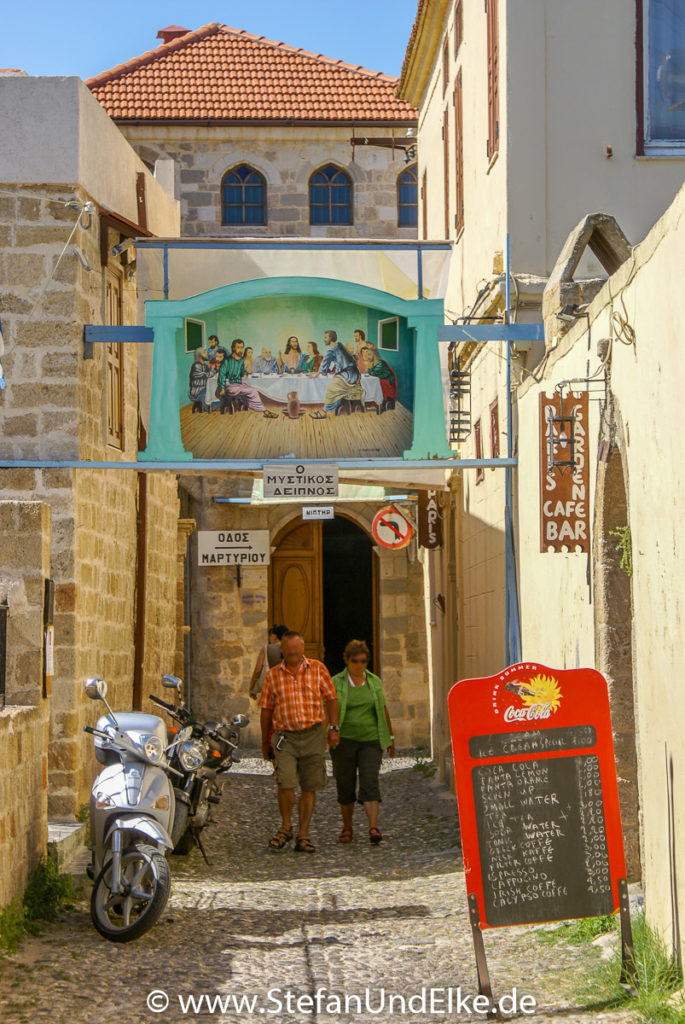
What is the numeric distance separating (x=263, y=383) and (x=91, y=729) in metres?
3.56

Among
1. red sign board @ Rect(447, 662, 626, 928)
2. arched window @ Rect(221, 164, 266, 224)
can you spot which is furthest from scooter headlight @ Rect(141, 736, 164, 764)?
arched window @ Rect(221, 164, 266, 224)

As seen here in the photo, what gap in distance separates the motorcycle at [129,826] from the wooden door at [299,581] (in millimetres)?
13461

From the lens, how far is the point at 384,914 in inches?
344

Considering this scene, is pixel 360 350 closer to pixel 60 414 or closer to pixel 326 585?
pixel 60 414

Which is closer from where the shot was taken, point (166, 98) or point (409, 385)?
point (409, 385)

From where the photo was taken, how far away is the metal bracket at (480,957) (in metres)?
6.29

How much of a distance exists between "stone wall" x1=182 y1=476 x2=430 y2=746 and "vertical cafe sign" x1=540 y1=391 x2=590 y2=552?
1258cm

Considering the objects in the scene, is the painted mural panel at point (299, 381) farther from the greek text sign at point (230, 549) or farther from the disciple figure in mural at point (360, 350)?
the greek text sign at point (230, 549)

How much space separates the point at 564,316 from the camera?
9.67m

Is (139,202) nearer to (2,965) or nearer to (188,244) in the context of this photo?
(188,244)

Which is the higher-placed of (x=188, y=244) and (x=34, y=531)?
(x=188, y=244)

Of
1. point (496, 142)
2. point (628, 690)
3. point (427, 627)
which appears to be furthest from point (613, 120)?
point (427, 627)

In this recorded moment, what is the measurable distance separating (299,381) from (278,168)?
13.3 m

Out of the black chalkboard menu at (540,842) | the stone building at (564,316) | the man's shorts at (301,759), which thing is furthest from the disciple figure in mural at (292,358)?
the black chalkboard menu at (540,842)
